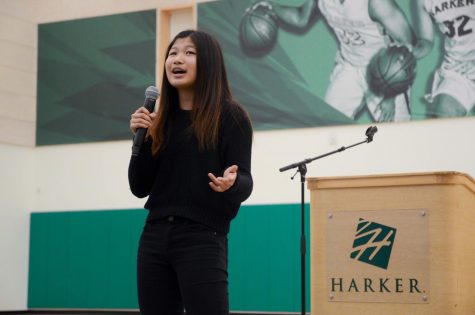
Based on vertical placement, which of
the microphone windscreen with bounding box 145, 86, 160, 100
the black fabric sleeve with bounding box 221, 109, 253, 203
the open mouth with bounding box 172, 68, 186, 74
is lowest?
the black fabric sleeve with bounding box 221, 109, 253, 203

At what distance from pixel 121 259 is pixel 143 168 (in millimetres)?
5404

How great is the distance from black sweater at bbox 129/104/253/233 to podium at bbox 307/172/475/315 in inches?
50.3

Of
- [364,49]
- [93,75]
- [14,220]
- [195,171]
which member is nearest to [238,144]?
[195,171]

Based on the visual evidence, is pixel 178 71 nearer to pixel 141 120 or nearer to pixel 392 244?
pixel 141 120

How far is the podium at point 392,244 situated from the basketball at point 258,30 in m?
3.73

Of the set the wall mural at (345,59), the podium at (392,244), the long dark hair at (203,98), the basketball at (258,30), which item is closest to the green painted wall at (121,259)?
the wall mural at (345,59)

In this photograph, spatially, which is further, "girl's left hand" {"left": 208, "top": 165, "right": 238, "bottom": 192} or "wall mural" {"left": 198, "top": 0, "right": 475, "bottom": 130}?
"wall mural" {"left": 198, "top": 0, "right": 475, "bottom": 130}

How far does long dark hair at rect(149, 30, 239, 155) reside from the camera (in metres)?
1.92

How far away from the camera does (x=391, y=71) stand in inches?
248

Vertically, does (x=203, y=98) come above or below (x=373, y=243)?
above

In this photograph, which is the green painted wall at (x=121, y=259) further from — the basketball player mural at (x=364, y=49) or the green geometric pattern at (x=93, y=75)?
the basketball player mural at (x=364, y=49)

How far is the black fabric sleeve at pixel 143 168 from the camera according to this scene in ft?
6.41

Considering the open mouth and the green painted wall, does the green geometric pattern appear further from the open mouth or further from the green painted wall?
the open mouth

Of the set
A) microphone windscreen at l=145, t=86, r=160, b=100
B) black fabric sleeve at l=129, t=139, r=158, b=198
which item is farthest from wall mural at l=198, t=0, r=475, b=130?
black fabric sleeve at l=129, t=139, r=158, b=198
